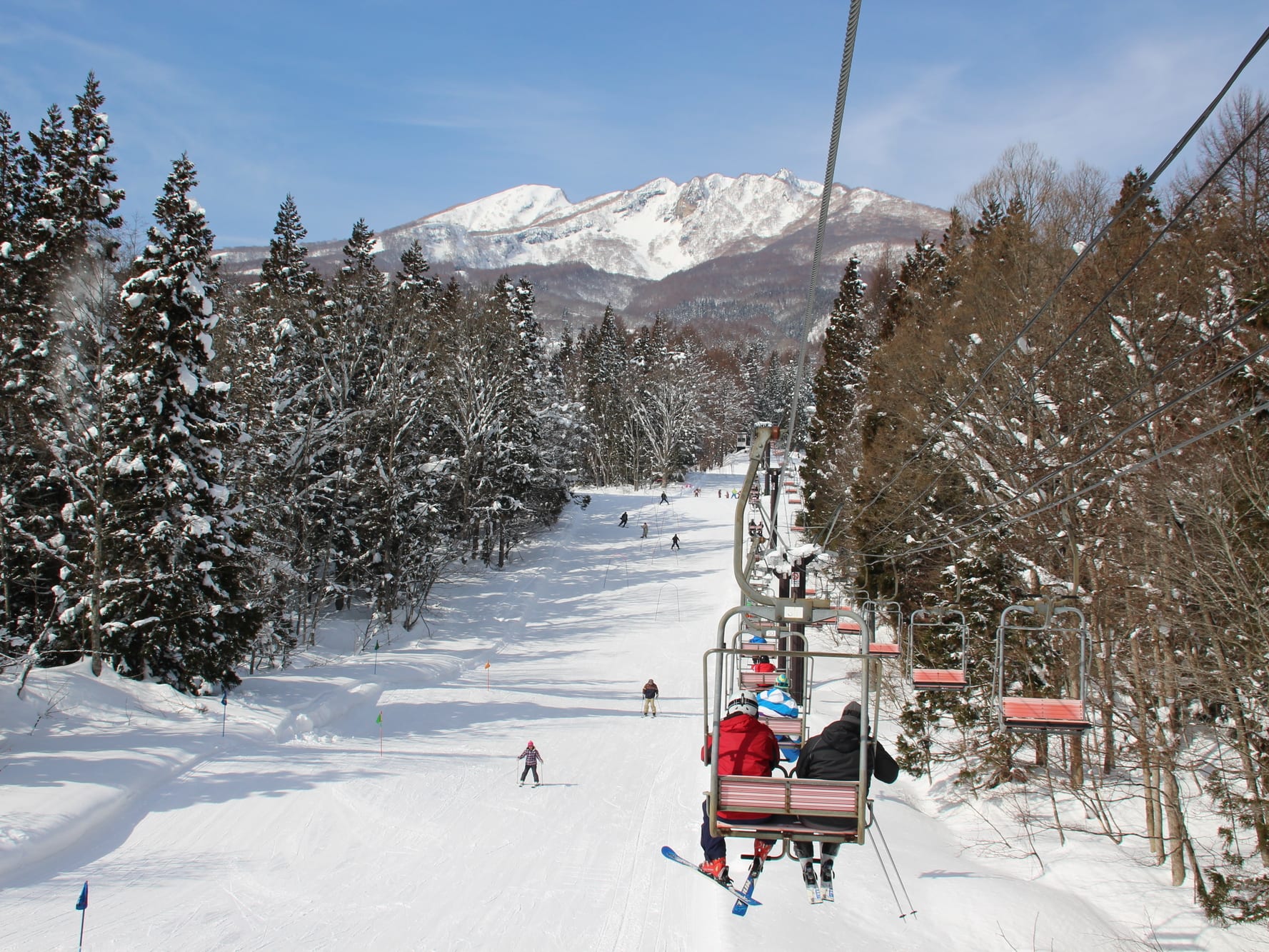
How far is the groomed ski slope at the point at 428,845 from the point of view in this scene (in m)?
13.4

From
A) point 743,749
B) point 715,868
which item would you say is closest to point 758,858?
point 715,868

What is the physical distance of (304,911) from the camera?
539 inches

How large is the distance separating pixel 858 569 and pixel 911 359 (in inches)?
385

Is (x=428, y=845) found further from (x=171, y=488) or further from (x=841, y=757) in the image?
(x=171, y=488)

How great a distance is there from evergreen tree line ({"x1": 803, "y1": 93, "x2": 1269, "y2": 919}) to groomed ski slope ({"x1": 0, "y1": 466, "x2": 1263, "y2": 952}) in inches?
94.7

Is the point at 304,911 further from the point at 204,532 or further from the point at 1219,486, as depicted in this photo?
the point at 1219,486

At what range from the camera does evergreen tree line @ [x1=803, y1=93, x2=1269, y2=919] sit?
47.2 ft

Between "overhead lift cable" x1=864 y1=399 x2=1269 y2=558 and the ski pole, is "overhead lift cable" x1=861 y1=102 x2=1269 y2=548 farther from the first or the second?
the ski pole

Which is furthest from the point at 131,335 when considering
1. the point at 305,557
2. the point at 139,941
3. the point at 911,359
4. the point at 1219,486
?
the point at 1219,486

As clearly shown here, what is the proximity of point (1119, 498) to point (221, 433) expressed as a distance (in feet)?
72.3

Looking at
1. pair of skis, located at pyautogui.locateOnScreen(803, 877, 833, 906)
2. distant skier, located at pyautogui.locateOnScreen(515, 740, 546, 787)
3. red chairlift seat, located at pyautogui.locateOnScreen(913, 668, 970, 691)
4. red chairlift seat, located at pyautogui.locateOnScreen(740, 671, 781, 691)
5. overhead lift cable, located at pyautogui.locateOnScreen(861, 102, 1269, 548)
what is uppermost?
overhead lift cable, located at pyautogui.locateOnScreen(861, 102, 1269, 548)

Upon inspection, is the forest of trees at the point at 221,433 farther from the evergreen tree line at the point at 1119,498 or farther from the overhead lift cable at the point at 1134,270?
the overhead lift cable at the point at 1134,270

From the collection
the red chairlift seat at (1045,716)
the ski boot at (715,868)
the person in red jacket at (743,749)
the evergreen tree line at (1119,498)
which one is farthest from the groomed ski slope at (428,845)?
the person in red jacket at (743,749)

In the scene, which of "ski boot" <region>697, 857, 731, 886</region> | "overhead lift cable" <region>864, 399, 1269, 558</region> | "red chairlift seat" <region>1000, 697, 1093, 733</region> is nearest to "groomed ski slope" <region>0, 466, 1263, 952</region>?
"ski boot" <region>697, 857, 731, 886</region>
